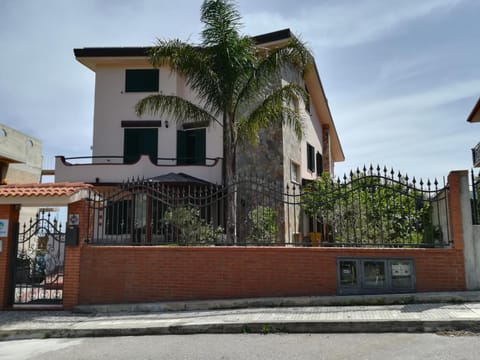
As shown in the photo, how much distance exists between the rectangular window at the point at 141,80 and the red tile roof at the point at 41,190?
1025cm

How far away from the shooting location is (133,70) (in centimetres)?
1916

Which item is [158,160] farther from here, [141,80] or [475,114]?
[475,114]

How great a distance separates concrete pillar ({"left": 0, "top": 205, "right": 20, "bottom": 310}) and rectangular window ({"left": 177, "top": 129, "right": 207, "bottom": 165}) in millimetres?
8489

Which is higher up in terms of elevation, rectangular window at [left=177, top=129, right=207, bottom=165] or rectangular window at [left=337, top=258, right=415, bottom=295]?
rectangular window at [left=177, top=129, right=207, bottom=165]

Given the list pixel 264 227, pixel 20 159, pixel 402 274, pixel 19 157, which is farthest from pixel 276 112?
pixel 19 157

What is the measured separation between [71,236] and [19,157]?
1492cm

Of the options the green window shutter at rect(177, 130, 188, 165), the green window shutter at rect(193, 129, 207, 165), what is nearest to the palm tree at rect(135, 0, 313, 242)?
the green window shutter at rect(193, 129, 207, 165)

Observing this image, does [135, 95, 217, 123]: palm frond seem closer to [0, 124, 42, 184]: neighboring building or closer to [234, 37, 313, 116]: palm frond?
[234, 37, 313, 116]: palm frond

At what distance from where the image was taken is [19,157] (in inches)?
848

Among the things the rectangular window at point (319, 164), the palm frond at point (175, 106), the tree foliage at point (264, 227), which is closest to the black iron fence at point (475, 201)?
the tree foliage at point (264, 227)

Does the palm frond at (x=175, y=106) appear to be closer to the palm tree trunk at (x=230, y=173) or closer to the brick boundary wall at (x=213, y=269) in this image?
the palm tree trunk at (x=230, y=173)

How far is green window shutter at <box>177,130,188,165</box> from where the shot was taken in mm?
18234

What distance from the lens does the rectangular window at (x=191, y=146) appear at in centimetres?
1770

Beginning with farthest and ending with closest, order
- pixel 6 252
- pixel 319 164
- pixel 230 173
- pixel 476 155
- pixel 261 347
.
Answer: pixel 319 164 < pixel 476 155 < pixel 230 173 < pixel 6 252 < pixel 261 347
